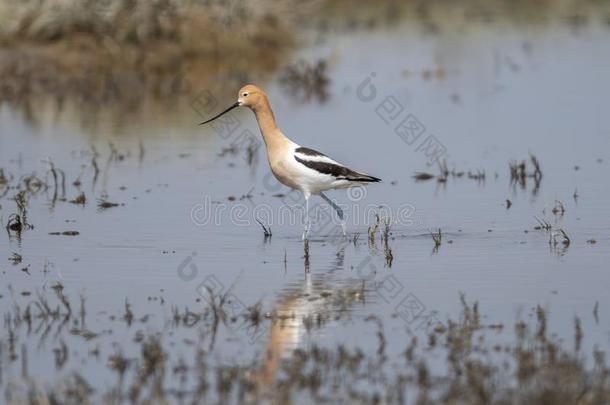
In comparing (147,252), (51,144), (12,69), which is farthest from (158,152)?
(12,69)

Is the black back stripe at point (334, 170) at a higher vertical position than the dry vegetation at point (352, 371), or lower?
higher

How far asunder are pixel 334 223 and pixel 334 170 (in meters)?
0.98

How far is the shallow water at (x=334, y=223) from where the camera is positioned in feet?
29.0

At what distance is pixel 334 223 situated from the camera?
12500 millimetres

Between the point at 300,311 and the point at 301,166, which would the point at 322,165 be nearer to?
the point at 301,166

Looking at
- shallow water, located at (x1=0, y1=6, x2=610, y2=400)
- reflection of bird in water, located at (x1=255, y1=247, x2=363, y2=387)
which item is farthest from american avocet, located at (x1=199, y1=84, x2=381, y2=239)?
reflection of bird in water, located at (x1=255, y1=247, x2=363, y2=387)

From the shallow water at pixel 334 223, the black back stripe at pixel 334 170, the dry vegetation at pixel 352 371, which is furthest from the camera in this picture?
the black back stripe at pixel 334 170

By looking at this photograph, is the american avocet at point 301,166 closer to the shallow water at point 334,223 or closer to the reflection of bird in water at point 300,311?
the shallow water at point 334,223

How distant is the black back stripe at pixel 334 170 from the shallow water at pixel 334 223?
51cm

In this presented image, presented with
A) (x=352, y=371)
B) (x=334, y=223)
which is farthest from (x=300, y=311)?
(x=334, y=223)

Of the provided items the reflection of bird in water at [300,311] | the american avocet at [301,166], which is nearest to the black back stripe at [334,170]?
the american avocet at [301,166]

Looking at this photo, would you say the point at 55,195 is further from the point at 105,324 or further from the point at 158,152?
the point at 105,324

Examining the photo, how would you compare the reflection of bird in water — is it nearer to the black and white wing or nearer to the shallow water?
the shallow water

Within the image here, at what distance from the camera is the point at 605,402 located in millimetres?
6621
